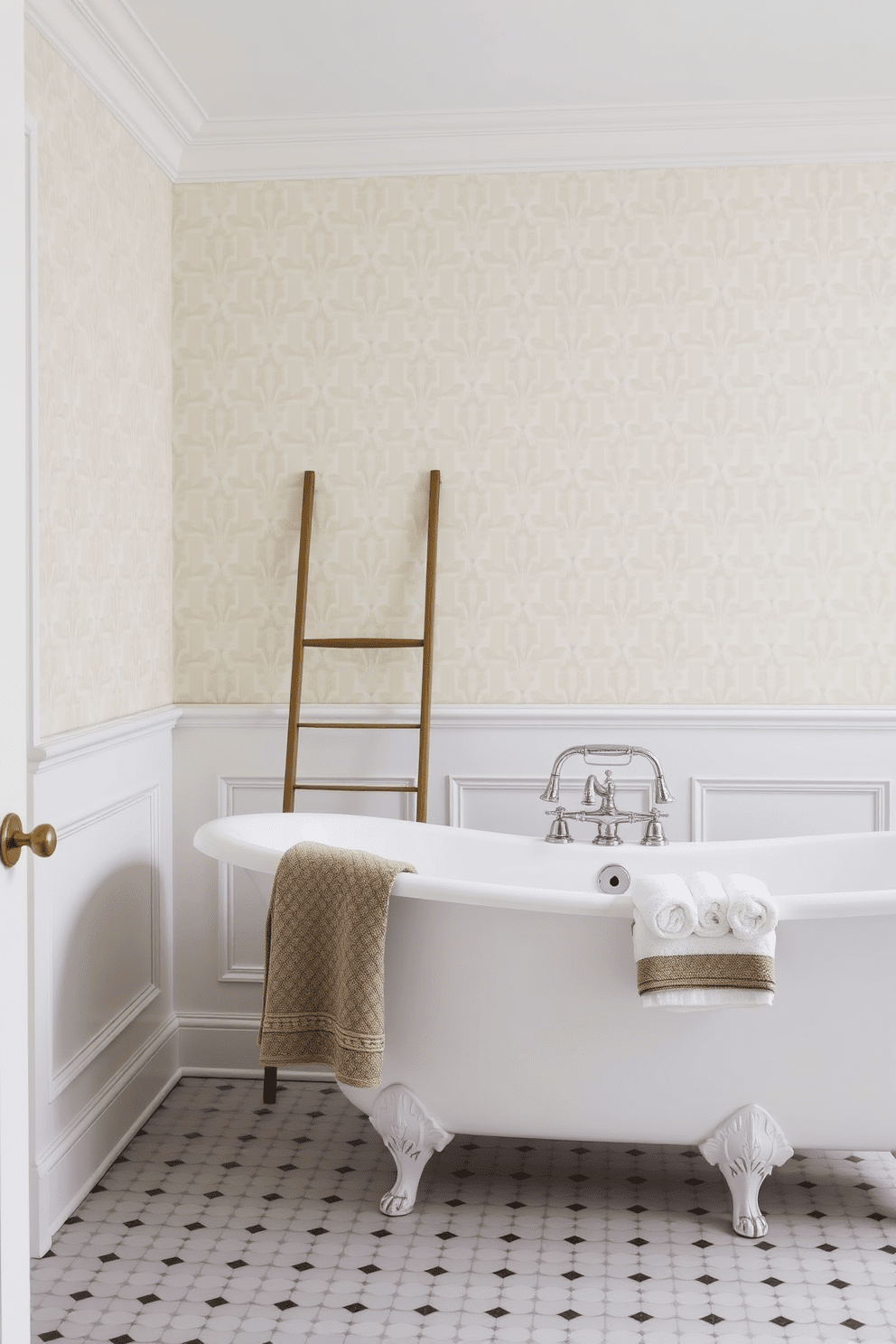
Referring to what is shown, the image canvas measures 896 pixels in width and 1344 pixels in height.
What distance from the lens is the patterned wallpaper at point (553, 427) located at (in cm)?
327

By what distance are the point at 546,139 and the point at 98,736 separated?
2042mm

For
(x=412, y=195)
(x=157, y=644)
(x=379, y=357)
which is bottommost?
(x=157, y=644)

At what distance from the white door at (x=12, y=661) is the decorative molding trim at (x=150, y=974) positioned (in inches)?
52.9

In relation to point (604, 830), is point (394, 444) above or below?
above

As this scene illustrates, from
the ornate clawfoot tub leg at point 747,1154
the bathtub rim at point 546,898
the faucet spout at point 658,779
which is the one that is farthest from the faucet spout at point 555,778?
the ornate clawfoot tub leg at point 747,1154

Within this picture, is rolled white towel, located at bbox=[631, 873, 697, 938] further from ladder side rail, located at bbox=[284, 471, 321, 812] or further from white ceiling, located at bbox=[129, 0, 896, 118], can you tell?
white ceiling, located at bbox=[129, 0, 896, 118]

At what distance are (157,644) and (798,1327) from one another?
7.43ft

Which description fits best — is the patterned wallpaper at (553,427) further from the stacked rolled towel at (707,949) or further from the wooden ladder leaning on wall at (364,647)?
the stacked rolled towel at (707,949)

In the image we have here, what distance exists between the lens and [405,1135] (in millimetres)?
2555

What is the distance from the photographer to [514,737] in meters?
3.35

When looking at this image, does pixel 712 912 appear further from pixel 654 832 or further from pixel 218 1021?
pixel 218 1021

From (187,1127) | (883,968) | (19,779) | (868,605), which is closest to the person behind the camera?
(19,779)

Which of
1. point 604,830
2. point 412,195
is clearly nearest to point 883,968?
point 604,830

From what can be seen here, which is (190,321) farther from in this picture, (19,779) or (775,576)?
(19,779)
